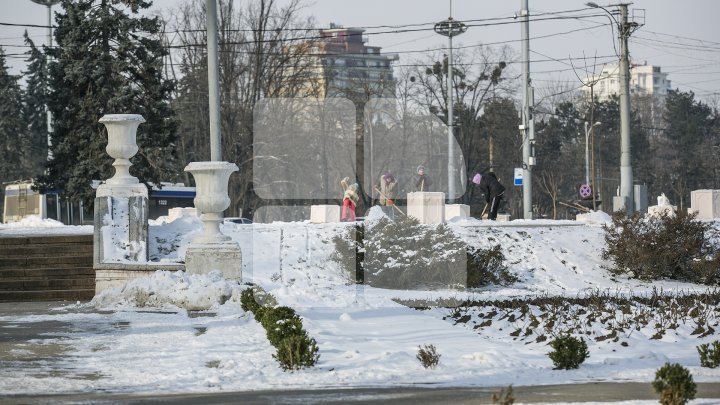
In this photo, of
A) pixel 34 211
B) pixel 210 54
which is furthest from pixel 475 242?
pixel 34 211

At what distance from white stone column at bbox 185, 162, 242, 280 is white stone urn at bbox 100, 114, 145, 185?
227 cm

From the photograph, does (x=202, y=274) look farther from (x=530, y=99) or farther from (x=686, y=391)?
(x=530, y=99)

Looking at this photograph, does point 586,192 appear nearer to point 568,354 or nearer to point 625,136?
point 625,136

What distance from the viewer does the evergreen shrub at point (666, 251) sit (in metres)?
26.5

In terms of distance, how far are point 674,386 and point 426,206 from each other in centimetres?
1985

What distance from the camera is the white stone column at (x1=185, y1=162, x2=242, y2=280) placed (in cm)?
2120

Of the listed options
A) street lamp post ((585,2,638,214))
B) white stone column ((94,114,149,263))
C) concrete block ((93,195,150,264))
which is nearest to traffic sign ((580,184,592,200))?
street lamp post ((585,2,638,214))

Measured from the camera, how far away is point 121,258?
73.8 feet

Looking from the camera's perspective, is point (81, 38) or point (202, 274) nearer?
point (202, 274)

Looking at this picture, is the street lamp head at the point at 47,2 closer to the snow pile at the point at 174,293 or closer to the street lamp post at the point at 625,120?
the street lamp post at the point at 625,120

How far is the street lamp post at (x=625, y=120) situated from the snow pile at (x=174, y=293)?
15797 mm

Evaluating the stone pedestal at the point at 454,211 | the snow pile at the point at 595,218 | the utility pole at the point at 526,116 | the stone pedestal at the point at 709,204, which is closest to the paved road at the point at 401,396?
the snow pile at the point at 595,218

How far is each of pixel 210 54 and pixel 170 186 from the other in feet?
85.2

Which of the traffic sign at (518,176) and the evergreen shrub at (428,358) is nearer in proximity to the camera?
the evergreen shrub at (428,358)
